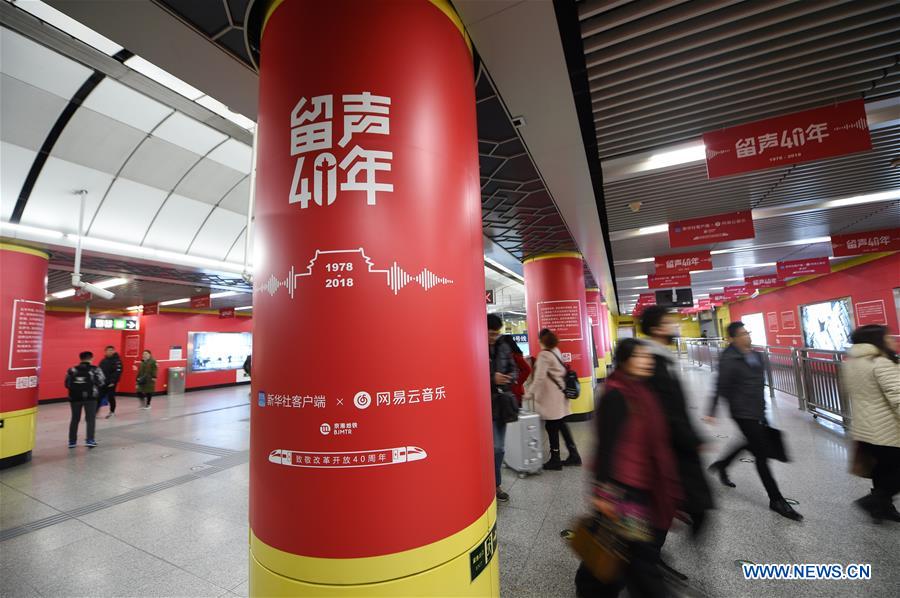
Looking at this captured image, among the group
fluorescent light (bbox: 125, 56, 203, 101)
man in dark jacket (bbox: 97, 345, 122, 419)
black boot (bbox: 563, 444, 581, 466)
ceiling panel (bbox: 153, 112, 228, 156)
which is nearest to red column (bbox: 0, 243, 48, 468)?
ceiling panel (bbox: 153, 112, 228, 156)

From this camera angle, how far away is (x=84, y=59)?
4.27m

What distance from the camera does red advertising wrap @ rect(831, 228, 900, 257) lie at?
830 cm

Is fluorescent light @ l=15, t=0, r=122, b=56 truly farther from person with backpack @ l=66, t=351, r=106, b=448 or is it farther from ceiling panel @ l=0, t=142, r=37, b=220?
person with backpack @ l=66, t=351, r=106, b=448

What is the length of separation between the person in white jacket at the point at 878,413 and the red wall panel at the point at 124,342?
18847 mm

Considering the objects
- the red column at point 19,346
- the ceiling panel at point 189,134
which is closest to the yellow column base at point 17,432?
the red column at point 19,346

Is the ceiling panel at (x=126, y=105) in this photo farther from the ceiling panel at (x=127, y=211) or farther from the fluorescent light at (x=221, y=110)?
the ceiling panel at (x=127, y=211)

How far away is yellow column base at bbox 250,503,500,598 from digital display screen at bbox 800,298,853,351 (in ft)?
54.1

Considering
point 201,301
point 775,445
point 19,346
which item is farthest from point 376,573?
point 201,301

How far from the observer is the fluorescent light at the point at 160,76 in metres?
4.65

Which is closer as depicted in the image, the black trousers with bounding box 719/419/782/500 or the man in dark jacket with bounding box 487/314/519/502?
the black trousers with bounding box 719/419/782/500

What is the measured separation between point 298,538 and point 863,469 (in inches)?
169

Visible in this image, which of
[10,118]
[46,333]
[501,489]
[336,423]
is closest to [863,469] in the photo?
[501,489]

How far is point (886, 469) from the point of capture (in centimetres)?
313

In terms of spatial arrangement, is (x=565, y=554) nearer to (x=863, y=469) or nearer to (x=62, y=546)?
(x=863, y=469)
